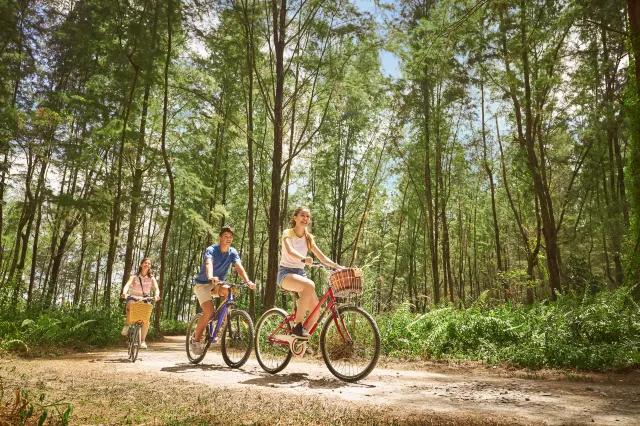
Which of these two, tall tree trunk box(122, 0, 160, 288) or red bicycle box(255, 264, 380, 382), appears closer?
red bicycle box(255, 264, 380, 382)

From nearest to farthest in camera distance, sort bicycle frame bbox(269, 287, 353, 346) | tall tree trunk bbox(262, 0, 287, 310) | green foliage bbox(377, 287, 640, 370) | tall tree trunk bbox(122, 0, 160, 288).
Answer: bicycle frame bbox(269, 287, 353, 346) < green foliage bbox(377, 287, 640, 370) < tall tree trunk bbox(262, 0, 287, 310) < tall tree trunk bbox(122, 0, 160, 288)

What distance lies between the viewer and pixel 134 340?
796 centimetres

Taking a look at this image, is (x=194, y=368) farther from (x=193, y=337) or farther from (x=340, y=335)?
(x=340, y=335)

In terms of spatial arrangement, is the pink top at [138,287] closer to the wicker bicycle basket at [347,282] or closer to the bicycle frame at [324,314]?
the bicycle frame at [324,314]

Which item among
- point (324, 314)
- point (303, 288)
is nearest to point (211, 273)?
point (303, 288)

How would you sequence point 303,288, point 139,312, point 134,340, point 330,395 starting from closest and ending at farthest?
point 330,395
point 303,288
point 134,340
point 139,312

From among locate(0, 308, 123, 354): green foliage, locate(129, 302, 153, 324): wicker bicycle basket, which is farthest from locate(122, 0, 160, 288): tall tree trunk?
locate(129, 302, 153, 324): wicker bicycle basket

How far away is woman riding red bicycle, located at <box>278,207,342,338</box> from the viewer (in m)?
5.57

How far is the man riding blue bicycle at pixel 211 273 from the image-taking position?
22.0 ft

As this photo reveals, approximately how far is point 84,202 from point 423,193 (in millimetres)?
16735

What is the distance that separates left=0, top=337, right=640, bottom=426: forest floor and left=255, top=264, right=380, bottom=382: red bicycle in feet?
0.72

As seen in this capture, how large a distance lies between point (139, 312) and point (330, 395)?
217 inches

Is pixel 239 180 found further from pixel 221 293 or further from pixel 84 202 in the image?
pixel 221 293

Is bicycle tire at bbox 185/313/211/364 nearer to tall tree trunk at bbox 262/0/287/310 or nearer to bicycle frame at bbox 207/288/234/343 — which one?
bicycle frame at bbox 207/288/234/343
